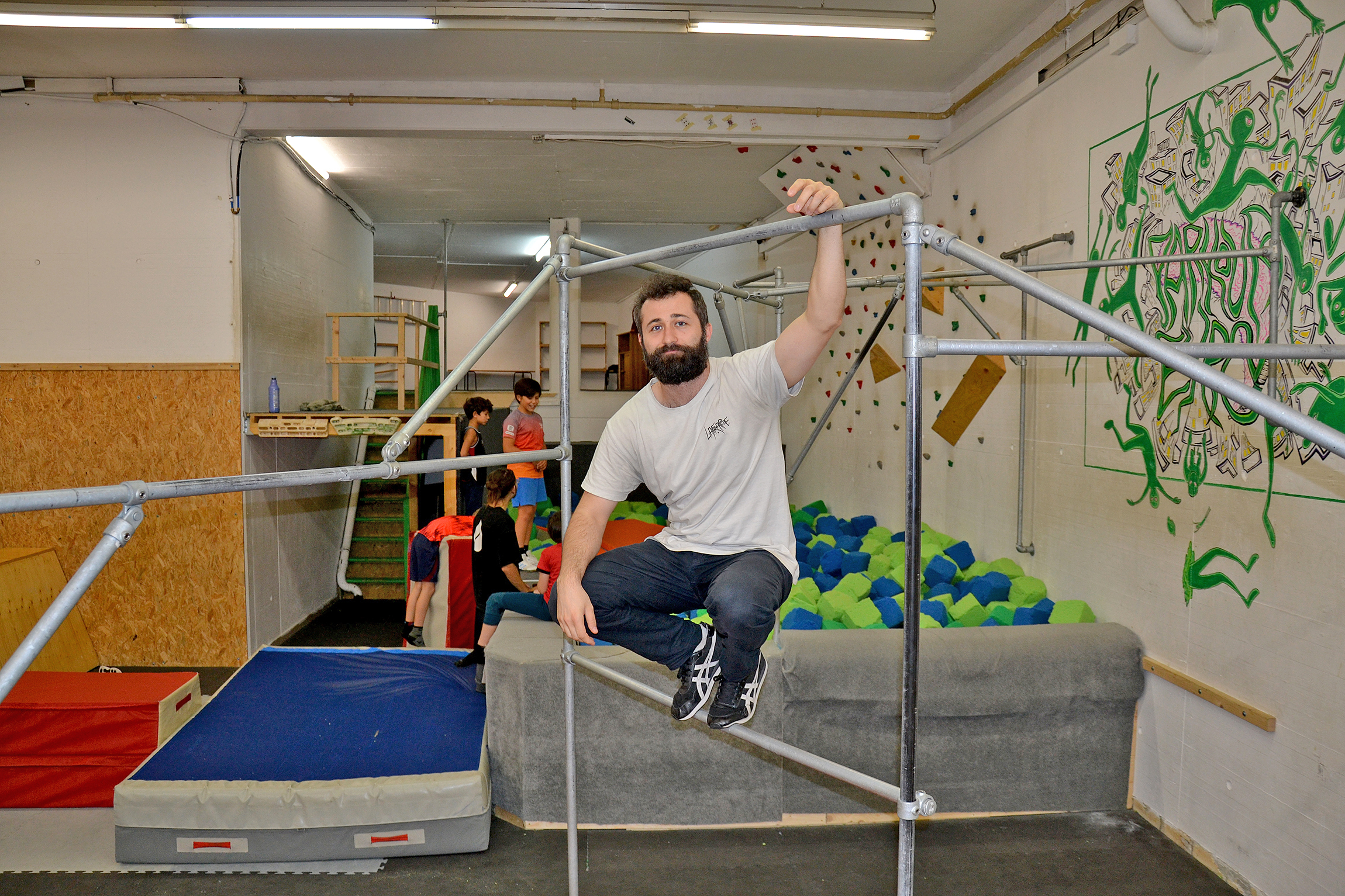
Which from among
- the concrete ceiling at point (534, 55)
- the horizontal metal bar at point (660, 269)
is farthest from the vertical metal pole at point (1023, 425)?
the horizontal metal bar at point (660, 269)

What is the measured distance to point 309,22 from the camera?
3805mm

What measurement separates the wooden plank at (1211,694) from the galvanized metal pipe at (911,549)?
6.46 ft

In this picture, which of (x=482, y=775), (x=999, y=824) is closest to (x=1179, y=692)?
(x=999, y=824)

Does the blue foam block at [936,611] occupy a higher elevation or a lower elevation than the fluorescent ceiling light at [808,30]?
lower

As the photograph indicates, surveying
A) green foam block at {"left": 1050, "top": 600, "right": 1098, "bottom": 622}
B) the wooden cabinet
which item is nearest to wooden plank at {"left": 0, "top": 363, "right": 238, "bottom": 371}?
green foam block at {"left": 1050, "top": 600, "right": 1098, "bottom": 622}

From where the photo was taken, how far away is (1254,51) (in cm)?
275

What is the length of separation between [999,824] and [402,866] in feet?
7.23

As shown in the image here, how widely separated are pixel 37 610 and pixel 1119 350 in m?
5.26

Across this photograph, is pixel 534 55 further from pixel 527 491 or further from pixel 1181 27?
pixel 1181 27

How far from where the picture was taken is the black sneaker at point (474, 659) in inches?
155

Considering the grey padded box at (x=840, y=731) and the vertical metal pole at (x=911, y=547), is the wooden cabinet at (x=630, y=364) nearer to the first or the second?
the grey padded box at (x=840, y=731)

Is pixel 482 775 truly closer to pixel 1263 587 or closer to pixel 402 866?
pixel 402 866

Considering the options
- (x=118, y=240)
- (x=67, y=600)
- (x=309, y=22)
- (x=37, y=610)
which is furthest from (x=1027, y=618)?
(x=118, y=240)

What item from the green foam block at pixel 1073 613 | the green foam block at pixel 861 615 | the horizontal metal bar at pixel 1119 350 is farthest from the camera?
the green foam block at pixel 861 615
